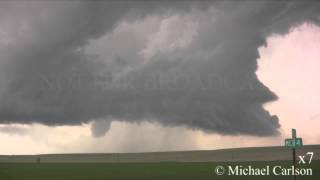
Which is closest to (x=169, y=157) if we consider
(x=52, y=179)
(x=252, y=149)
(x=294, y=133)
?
(x=252, y=149)

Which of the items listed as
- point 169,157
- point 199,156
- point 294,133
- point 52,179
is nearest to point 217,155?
point 199,156

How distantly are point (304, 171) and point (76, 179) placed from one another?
35.5 meters

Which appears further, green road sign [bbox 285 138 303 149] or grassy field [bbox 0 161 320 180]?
grassy field [bbox 0 161 320 180]

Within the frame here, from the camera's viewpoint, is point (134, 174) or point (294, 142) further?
point (134, 174)

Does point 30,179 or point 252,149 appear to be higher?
point 252,149

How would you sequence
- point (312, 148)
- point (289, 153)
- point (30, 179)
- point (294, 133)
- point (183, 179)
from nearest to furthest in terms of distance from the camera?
point (294, 133) < point (183, 179) < point (30, 179) < point (289, 153) < point (312, 148)

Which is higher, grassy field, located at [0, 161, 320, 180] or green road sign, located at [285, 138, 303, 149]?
grassy field, located at [0, 161, 320, 180]

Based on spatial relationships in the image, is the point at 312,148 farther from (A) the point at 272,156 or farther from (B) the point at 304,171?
(B) the point at 304,171

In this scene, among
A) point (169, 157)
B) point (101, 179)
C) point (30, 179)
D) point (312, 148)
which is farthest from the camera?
point (169, 157)

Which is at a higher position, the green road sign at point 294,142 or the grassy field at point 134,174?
the grassy field at point 134,174

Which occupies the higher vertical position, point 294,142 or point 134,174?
point 134,174

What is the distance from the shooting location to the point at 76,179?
Answer: 91938mm

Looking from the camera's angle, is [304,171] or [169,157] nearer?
[304,171]

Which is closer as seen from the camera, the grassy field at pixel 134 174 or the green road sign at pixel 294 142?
the green road sign at pixel 294 142
